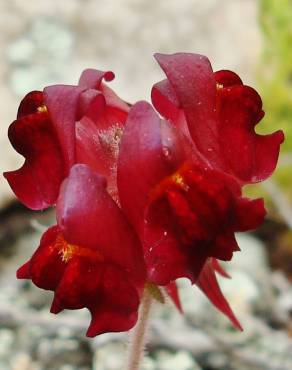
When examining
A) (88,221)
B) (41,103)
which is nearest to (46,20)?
(41,103)

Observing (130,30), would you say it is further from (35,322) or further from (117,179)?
(117,179)

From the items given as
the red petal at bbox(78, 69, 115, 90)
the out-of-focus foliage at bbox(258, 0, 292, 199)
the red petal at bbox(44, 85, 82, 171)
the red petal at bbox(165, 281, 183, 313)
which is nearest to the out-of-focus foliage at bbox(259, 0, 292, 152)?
the out-of-focus foliage at bbox(258, 0, 292, 199)

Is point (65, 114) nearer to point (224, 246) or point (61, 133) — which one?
point (61, 133)

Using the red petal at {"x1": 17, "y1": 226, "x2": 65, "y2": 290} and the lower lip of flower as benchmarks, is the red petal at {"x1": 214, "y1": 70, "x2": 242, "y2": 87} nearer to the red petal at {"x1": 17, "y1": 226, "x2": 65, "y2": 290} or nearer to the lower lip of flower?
the lower lip of flower

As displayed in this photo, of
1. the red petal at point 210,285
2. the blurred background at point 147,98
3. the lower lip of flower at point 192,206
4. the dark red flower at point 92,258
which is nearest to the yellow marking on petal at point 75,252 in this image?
the dark red flower at point 92,258

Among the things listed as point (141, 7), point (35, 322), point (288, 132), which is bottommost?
point (35, 322)

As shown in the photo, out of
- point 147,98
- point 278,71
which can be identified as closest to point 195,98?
point 147,98
